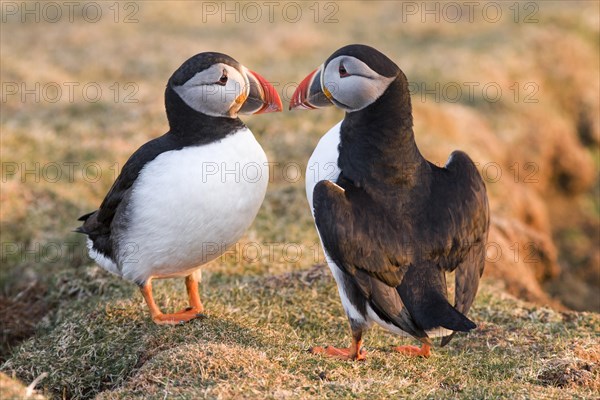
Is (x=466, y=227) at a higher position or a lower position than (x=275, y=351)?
higher

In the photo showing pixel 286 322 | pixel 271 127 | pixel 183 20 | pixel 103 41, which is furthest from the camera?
pixel 183 20

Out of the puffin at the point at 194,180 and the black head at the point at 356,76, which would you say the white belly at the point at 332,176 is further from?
the puffin at the point at 194,180

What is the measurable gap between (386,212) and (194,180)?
1.37 meters

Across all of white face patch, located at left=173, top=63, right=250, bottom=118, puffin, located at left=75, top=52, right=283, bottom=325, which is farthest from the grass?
white face patch, located at left=173, top=63, right=250, bottom=118

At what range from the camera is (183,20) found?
64.6 feet

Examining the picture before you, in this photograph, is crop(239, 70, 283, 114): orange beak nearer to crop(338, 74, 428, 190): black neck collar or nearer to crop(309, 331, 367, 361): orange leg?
crop(338, 74, 428, 190): black neck collar

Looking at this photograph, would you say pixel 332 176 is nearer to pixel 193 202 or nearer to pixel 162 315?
pixel 193 202

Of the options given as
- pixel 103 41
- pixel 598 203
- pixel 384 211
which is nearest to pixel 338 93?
pixel 384 211

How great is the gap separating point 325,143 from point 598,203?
27.4ft

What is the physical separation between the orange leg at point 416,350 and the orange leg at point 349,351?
388 millimetres

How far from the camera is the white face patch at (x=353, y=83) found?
18.2ft

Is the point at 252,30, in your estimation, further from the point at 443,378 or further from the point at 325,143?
the point at 443,378

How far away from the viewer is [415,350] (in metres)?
5.89

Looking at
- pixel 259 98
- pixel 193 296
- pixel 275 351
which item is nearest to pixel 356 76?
pixel 259 98
